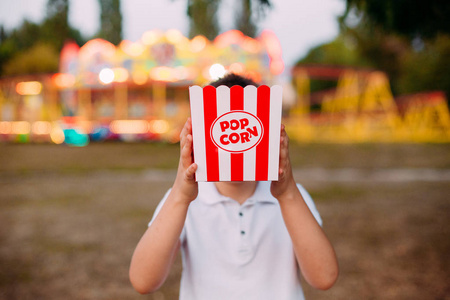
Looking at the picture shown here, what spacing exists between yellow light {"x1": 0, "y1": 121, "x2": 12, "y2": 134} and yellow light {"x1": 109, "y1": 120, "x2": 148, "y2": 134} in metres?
5.24

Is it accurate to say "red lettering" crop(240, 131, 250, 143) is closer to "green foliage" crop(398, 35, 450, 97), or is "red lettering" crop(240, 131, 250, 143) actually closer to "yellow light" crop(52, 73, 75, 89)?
"yellow light" crop(52, 73, 75, 89)

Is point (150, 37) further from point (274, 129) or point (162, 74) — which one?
point (274, 129)

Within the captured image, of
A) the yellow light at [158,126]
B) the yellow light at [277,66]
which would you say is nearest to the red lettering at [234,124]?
the yellow light at [277,66]

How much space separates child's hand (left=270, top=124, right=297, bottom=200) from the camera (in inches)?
37.9

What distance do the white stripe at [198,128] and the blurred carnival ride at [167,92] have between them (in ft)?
41.1

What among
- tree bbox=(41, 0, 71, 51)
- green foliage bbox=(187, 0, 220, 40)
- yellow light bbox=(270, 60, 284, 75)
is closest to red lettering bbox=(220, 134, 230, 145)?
green foliage bbox=(187, 0, 220, 40)

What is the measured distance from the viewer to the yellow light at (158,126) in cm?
1442

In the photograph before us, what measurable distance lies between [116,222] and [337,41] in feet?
127

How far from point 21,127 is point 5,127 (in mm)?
1104

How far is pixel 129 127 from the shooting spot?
1465 centimetres

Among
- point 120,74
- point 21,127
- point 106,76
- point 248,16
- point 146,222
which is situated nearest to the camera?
point 248,16

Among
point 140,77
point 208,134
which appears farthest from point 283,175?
point 140,77

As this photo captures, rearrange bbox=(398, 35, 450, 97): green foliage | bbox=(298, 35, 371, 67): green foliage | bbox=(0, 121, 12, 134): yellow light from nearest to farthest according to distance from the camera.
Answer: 1. bbox=(0, 121, 12, 134): yellow light
2. bbox=(398, 35, 450, 97): green foliage
3. bbox=(298, 35, 371, 67): green foliage

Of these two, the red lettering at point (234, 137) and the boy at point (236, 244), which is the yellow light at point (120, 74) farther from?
the red lettering at point (234, 137)
